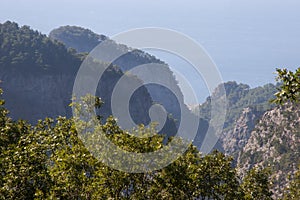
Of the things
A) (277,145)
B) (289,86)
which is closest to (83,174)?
(289,86)

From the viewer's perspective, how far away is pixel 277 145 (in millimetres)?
165250

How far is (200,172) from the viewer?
27797mm

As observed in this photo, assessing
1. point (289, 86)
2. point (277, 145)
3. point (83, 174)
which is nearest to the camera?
point (289, 86)

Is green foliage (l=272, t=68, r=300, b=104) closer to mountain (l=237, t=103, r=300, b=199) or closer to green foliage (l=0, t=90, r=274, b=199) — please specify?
green foliage (l=0, t=90, r=274, b=199)

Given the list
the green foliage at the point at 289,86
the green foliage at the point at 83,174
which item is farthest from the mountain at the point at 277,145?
the green foliage at the point at 289,86

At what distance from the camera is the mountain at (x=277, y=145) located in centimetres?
14650

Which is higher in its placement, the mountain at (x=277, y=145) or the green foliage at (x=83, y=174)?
the mountain at (x=277, y=145)

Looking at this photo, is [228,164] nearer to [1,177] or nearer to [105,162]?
[105,162]

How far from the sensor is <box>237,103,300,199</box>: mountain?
14650 centimetres

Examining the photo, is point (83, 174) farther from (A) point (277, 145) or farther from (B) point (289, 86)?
(A) point (277, 145)

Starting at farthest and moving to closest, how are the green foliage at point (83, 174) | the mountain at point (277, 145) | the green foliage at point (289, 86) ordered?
the mountain at point (277, 145), the green foliage at point (83, 174), the green foliage at point (289, 86)

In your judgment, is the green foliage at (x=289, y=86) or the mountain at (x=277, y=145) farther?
the mountain at (x=277, y=145)

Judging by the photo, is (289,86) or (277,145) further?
(277,145)

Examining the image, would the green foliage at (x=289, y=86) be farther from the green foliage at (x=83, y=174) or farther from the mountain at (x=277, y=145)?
the mountain at (x=277, y=145)
